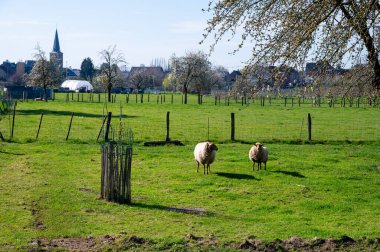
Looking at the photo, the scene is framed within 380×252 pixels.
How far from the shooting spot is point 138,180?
1945 cm

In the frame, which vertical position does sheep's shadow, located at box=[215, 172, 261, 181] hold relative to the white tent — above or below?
below

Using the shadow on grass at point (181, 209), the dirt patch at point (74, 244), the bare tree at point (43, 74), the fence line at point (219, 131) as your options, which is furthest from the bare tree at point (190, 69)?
the dirt patch at point (74, 244)

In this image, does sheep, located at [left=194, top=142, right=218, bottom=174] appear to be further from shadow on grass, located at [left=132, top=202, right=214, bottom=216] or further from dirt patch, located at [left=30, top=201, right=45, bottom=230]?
dirt patch, located at [left=30, top=201, right=45, bottom=230]

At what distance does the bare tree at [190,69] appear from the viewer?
10788 cm

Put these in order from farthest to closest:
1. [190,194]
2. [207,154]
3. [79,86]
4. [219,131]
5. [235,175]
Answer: [79,86] < [219,131] < [207,154] < [235,175] < [190,194]

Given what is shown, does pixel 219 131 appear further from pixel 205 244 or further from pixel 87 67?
pixel 87 67

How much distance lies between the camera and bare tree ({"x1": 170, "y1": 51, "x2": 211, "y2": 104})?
4247 inches

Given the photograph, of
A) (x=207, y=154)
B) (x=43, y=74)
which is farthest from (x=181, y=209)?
(x=43, y=74)

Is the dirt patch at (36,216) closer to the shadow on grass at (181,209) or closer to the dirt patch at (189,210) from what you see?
the shadow on grass at (181,209)

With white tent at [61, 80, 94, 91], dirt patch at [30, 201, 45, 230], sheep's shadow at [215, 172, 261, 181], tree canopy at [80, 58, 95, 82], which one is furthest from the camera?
tree canopy at [80, 58, 95, 82]

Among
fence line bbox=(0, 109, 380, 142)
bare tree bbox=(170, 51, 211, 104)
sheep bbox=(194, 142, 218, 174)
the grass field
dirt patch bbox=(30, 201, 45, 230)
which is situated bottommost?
dirt patch bbox=(30, 201, 45, 230)

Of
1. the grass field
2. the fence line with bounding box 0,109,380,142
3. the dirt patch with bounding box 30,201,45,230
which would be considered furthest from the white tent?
the dirt patch with bounding box 30,201,45,230

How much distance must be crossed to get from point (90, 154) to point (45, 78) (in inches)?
3046

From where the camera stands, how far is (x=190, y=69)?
355ft
